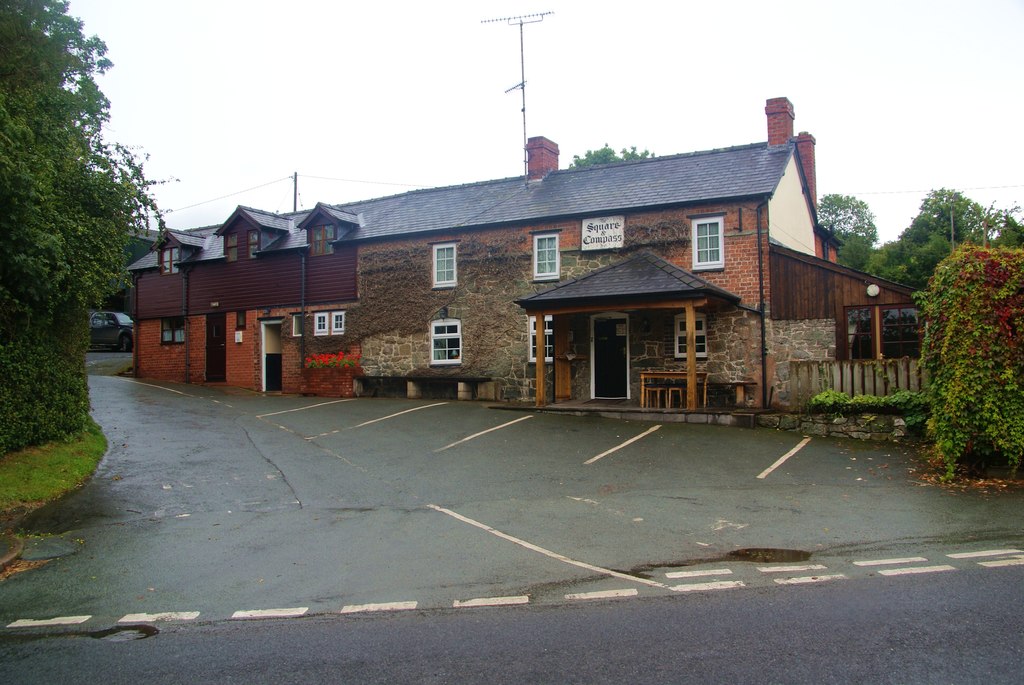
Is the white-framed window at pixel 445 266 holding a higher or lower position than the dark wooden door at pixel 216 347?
higher

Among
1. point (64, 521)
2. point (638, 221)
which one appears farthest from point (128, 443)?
point (638, 221)

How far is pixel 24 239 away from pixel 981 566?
42.5 ft

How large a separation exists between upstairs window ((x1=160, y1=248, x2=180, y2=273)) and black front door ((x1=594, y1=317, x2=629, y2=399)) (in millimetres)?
20285

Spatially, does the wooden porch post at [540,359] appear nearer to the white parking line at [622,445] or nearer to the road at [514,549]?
the white parking line at [622,445]

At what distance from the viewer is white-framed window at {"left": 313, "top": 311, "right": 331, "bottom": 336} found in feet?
88.4

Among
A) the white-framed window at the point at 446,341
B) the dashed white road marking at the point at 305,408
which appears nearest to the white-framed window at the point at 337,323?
the dashed white road marking at the point at 305,408

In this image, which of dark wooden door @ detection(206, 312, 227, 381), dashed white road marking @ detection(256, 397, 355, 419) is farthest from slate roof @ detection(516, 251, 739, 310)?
dark wooden door @ detection(206, 312, 227, 381)

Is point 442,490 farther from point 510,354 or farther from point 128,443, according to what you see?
point 510,354

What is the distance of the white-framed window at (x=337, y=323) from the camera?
26.5 m

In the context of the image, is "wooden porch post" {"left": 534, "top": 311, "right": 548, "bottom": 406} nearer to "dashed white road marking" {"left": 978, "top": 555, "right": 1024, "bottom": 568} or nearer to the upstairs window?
"dashed white road marking" {"left": 978, "top": 555, "right": 1024, "bottom": 568}

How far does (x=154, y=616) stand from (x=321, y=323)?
2187 cm

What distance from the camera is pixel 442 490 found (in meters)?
11.2

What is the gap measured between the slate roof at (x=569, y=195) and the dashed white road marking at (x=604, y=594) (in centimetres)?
1528

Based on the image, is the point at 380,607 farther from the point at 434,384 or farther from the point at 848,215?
the point at 848,215
